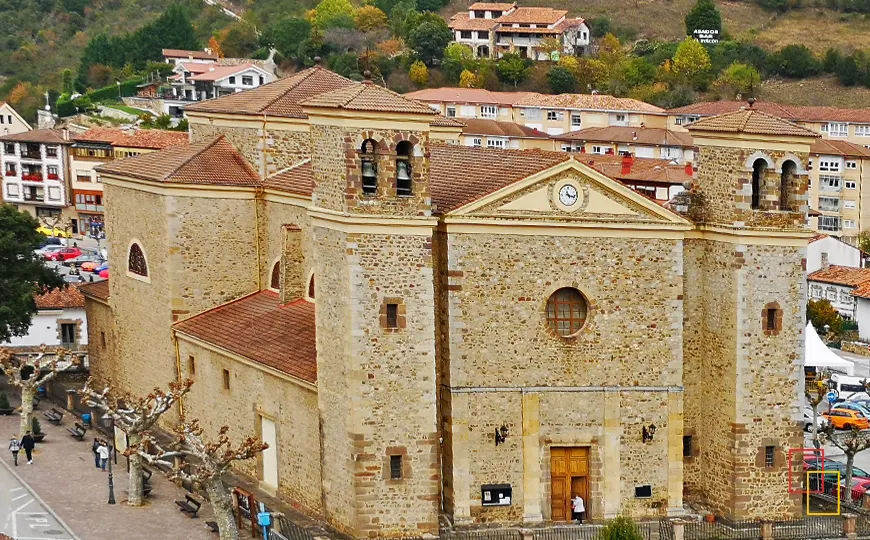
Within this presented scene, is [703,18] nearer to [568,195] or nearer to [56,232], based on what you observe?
[56,232]

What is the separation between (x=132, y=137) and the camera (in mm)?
99125

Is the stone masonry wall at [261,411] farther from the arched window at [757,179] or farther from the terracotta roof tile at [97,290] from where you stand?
the arched window at [757,179]

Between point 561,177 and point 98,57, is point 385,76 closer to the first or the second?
point 98,57

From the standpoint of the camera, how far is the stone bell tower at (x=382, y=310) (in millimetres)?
36781

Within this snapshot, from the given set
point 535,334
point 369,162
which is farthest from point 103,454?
point 535,334

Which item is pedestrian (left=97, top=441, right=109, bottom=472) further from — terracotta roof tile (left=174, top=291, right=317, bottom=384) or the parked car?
the parked car

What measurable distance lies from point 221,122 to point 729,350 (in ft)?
61.1

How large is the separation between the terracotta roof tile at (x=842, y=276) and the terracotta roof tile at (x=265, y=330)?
3557cm

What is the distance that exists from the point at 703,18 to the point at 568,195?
370ft

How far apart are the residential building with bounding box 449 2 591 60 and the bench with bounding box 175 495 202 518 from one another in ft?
355

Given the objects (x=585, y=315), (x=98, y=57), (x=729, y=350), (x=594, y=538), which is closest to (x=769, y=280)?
(x=729, y=350)

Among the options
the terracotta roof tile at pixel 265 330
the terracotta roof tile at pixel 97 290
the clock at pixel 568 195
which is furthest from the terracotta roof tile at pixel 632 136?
the clock at pixel 568 195

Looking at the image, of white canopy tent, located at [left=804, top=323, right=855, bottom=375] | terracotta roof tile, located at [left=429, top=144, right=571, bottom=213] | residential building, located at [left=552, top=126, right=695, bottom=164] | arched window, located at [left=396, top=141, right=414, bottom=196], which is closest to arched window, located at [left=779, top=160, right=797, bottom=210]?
terracotta roof tile, located at [left=429, top=144, right=571, bottom=213]

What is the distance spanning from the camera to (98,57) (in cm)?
14075
